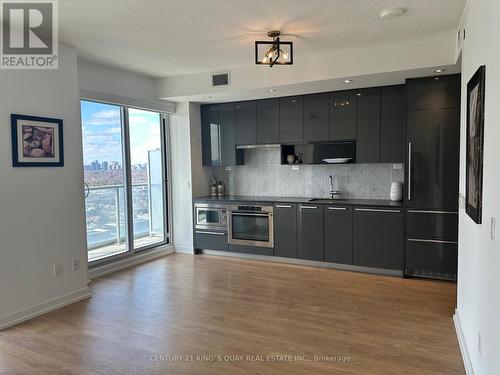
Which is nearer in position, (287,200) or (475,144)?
(475,144)

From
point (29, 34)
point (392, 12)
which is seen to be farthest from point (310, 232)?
point (29, 34)

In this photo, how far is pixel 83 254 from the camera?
410 cm

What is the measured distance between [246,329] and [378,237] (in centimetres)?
228

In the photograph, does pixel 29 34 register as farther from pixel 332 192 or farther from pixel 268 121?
pixel 332 192

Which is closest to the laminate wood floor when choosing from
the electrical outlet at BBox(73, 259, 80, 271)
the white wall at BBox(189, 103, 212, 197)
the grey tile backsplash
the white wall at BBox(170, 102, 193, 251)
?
the electrical outlet at BBox(73, 259, 80, 271)

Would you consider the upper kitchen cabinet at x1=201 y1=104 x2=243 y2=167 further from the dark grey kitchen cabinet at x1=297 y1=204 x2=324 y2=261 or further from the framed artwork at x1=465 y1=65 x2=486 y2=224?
the framed artwork at x1=465 y1=65 x2=486 y2=224

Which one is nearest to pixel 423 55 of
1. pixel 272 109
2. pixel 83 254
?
pixel 272 109

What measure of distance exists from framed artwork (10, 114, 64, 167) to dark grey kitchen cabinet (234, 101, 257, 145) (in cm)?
268

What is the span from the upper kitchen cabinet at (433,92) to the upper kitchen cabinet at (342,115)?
2.54 ft

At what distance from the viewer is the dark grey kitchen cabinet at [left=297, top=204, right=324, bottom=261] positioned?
5.00 metres

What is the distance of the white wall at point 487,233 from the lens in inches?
68.6

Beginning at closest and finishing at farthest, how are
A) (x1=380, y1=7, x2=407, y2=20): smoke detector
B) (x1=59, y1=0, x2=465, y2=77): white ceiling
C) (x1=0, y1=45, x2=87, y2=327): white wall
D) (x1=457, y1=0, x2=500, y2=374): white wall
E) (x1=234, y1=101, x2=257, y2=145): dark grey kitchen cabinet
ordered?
1. (x1=457, y1=0, x2=500, y2=374): white wall
2. (x1=59, y1=0, x2=465, y2=77): white ceiling
3. (x1=380, y1=7, x2=407, y2=20): smoke detector
4. (x1=0, y1=45, x2=87, y2=327): white wall
5. (x1=234, y1=101, x2=257, y2=145): dark grey kitchen cabinet

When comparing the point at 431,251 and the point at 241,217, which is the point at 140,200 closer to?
the point at 241,217

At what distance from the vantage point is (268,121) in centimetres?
554
